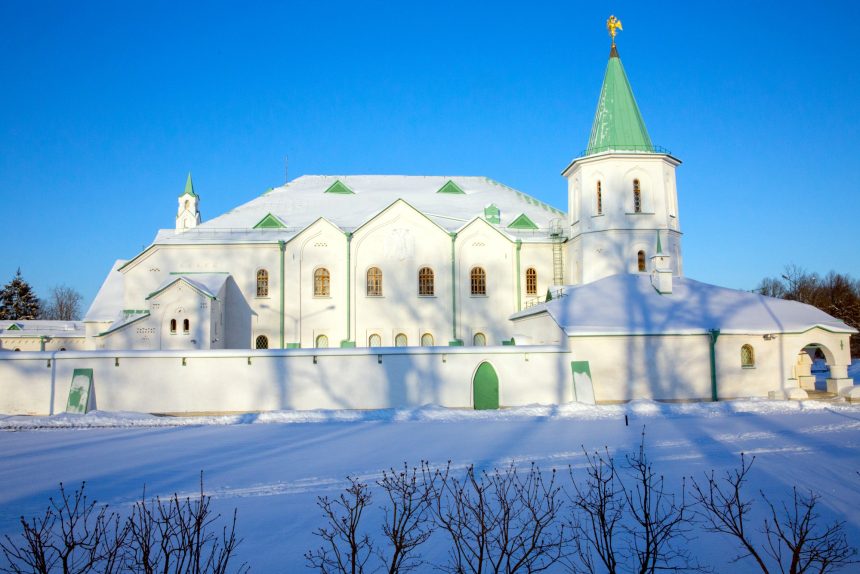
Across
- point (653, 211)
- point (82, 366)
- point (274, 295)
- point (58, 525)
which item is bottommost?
point (58, 525)

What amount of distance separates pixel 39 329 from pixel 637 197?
47634 mm

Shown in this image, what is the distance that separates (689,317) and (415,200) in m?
17.1

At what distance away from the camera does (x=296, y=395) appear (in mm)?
21188

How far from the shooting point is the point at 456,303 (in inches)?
1242

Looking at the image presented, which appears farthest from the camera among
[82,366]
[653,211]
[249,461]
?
[653,211]

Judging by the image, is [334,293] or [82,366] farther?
[334,293]

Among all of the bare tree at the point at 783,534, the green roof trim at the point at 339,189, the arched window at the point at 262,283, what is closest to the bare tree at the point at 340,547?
the bare tree at the point at 783,534

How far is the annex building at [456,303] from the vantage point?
21312 mm

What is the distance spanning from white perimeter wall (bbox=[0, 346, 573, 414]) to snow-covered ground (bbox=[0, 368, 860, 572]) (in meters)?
1.14

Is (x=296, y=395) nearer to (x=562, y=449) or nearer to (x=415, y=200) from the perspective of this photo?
(x=562, y=449)

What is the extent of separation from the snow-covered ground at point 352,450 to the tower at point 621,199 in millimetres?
10641

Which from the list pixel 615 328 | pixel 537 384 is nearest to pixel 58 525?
pixel 537 384

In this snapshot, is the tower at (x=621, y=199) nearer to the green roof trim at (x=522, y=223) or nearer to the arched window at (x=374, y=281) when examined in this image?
the green roof trim at (x=522, y=223)

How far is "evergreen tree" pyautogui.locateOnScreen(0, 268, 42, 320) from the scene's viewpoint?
2606 inches
